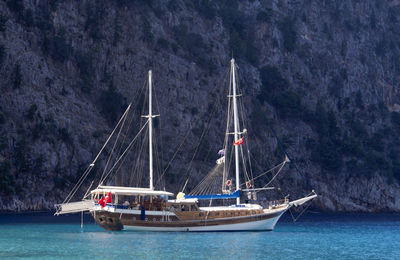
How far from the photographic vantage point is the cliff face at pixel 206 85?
8631 cm

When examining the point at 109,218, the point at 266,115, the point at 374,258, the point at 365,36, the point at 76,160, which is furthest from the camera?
the point at 365,36

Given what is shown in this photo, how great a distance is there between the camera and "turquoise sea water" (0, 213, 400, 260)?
4097cm

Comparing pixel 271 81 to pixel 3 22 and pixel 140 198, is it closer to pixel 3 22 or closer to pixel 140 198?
pixel 3 22

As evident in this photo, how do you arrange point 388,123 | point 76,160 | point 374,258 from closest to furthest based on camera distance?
point 374,258 → point 76,160 → point 388,123

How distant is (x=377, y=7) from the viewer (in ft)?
472

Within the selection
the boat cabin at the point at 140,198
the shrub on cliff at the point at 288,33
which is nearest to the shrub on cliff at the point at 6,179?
the boat cabin at the point at 140,198

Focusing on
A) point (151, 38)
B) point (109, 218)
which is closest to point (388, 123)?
point (151, 38)

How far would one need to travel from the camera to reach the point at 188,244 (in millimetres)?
47000

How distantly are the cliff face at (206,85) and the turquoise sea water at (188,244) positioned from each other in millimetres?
23716

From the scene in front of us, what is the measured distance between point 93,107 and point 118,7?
73.1 ft

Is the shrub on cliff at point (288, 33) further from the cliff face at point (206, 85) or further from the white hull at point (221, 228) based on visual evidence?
the white hull at point (221, 228)

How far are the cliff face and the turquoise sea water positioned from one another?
2372cm

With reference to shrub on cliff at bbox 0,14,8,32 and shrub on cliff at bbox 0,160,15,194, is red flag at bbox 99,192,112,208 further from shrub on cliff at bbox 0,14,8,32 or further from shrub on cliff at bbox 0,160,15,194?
shrub on cliff at bbox 0,14,8,32

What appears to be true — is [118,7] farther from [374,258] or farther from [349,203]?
[374,258]
